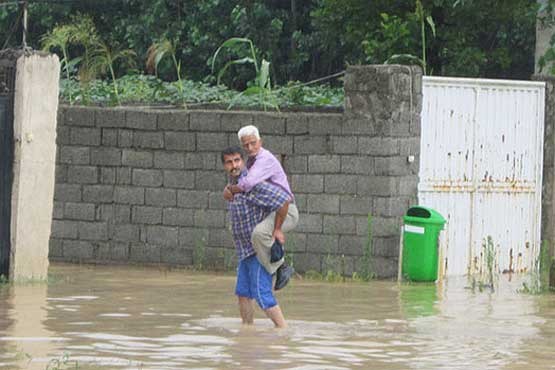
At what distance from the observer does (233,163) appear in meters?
13.1

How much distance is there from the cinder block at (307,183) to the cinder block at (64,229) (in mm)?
2961

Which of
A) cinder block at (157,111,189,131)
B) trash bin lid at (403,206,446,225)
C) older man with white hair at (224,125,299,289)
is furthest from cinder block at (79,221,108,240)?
older man with white hair at (224,125,299,289)

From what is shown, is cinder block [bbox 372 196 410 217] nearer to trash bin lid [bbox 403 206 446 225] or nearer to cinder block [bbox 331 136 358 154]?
trash bin lid [bbox 403 206 446 225]

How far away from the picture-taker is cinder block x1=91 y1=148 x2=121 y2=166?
62.8 ft

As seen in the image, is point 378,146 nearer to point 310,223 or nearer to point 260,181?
point 310,223

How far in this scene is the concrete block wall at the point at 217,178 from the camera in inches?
689

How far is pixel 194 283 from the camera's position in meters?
17.2

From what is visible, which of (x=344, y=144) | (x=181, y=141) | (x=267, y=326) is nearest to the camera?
(x=267, y=326)

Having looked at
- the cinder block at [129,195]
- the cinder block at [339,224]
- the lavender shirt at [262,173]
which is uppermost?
the lavender shirt at [262,173]

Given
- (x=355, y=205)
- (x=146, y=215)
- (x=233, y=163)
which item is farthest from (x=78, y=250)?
(x=233, y=163)

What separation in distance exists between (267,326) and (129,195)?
6050 millimetres

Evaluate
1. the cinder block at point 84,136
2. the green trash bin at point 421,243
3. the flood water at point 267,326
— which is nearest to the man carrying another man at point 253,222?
the flood water at point 267,326

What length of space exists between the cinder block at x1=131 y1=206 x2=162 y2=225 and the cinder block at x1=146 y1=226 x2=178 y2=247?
82mm

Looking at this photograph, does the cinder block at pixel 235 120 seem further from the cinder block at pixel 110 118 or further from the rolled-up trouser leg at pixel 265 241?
the rolled-up trouser leg at pixel 265 241
